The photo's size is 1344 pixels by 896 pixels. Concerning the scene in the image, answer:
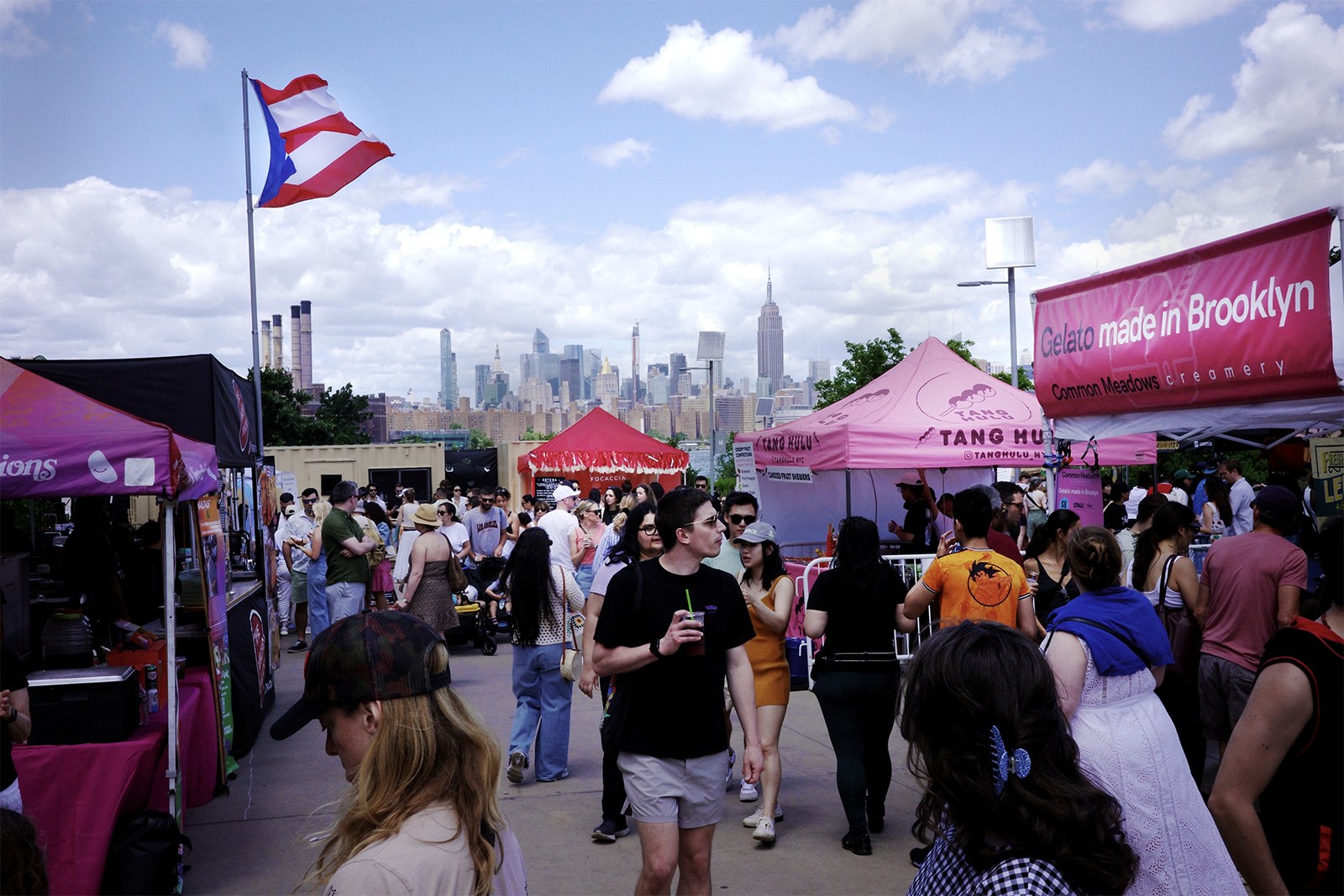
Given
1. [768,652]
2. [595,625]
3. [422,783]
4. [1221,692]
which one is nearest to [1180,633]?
[1221,692]

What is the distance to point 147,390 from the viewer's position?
7863mm

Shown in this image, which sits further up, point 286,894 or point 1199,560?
point 1199,560

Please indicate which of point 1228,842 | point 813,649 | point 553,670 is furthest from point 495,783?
point 813,649

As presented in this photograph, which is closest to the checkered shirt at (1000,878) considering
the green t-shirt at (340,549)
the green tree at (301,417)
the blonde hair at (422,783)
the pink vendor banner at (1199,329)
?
the blonde hair at (422,783)

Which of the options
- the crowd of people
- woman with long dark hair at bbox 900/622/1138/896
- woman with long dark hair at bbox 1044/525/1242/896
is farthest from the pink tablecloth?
woman with long dark hair at bbox 900/622/1138/896

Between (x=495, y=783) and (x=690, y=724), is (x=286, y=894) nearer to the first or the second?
(x=690, y=724)

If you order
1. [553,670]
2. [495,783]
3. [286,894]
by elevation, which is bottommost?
[286,894]

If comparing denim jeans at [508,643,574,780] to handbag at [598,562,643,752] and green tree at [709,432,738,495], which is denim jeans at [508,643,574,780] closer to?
handbag at [598,562,643,752]

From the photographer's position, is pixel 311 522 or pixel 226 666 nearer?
pixel 226 666

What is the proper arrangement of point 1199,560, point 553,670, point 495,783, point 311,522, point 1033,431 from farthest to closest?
point 311,522
point 1033,431
point 1199,560
point 553,670
point 495,783

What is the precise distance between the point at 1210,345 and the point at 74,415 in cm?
634

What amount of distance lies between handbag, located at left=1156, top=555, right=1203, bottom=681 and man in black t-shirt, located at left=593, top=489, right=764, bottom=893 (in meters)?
3.09

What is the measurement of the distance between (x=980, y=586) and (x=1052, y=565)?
5.05 feet

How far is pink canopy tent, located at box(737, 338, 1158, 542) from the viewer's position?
11.7 m
